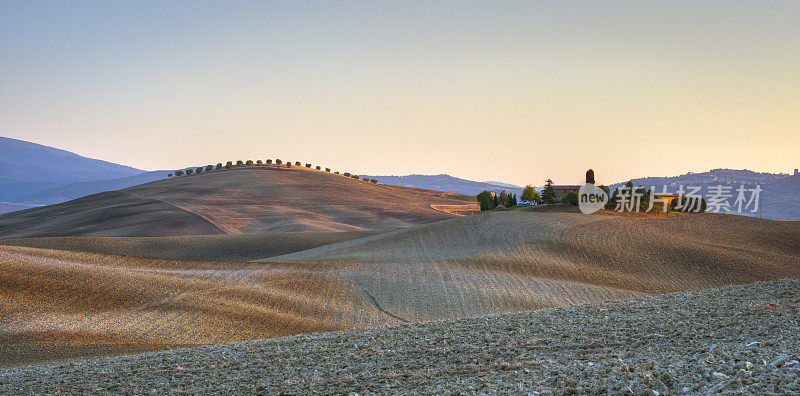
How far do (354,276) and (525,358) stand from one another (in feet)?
79.8

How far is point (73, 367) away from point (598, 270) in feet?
109

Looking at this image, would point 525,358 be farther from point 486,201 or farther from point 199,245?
point 486,201

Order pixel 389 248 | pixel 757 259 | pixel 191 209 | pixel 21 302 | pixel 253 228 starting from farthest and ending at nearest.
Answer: pixel 191 209 < pixel 253 228 < pixel 389 248 < pixel 757 259 < pixel 21 302

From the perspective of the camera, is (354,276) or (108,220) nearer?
(354,276)

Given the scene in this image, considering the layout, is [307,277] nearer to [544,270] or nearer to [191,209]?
[544,270]

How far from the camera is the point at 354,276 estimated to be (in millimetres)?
35875

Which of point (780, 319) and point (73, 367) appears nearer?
point (780, 319)

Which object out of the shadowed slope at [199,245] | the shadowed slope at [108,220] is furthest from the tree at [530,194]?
the shadowed slope at [108,220]

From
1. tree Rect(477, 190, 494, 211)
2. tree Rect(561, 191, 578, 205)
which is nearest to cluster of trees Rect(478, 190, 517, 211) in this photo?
tree Rect(477, 190, 494, 211)

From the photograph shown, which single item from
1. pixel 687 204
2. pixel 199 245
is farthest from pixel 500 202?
pixel 199 245

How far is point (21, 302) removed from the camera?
2530 centimetres

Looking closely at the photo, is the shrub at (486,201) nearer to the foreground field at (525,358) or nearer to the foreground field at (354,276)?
the foreground field at (354,276)

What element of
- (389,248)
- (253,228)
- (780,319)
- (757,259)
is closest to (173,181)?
(253,228)

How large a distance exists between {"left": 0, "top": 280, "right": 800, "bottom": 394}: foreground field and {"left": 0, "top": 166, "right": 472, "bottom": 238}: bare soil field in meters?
58.9
